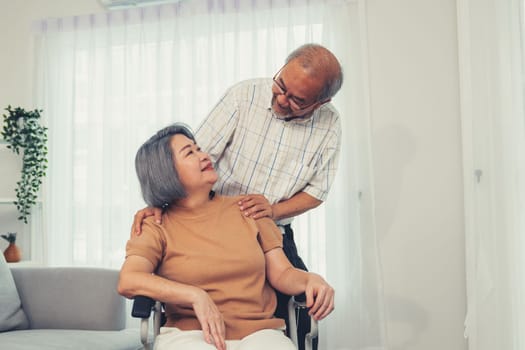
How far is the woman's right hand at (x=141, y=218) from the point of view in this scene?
1.52m

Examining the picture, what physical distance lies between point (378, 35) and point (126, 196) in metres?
1.79

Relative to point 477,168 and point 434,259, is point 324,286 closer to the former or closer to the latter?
point 477,168

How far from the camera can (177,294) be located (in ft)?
4.44

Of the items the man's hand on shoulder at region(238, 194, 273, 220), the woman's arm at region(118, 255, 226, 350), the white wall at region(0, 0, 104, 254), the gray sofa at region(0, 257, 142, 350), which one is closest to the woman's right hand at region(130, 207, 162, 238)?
the woman's arm at region(118, 255, 226, 350)

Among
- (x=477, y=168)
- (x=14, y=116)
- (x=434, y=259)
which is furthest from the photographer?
(x=14, y=116)

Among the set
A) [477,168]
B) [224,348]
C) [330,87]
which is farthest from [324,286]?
[477,168]

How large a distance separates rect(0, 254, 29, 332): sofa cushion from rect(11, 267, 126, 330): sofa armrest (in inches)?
1.9

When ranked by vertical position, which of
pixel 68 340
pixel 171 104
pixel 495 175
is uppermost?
pixel 171 104

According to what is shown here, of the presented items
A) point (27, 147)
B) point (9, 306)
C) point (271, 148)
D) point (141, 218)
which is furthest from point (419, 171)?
point (27, 147)

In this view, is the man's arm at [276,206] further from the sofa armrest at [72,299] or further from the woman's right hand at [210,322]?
the sofa armrest at [72,299]

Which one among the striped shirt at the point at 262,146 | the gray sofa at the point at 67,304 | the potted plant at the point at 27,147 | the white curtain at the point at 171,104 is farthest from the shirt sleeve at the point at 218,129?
the potted plant at the point at 27,147

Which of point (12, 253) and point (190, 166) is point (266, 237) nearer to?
point (190, 166)

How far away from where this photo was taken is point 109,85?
3387 mm

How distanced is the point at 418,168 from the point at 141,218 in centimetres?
189
